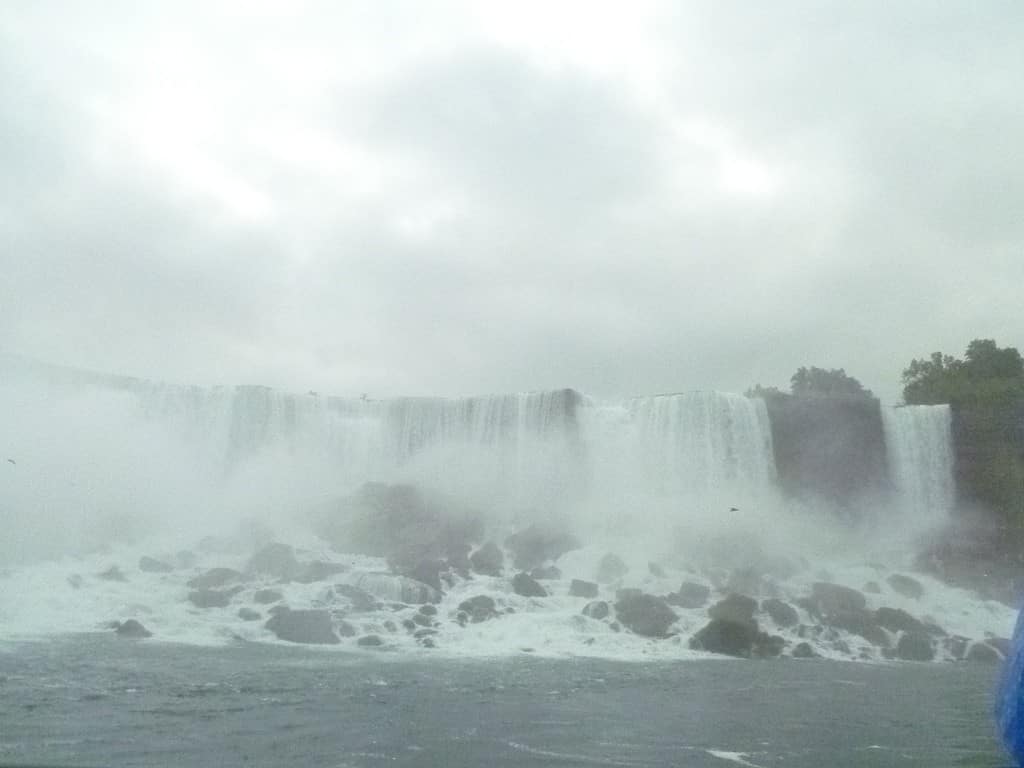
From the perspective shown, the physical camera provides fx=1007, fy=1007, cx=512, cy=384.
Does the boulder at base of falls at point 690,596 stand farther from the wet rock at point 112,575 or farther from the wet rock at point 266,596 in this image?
the wet rock at point 112,575

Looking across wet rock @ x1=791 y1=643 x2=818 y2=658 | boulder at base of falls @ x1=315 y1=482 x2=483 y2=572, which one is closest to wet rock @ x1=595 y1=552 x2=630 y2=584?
boulder at base of falls @ x1=315 y1=482 x2=483 y2=572

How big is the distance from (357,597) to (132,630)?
539 cm

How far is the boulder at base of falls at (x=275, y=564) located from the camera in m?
26.5

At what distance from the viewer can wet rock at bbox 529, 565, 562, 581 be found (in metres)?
27.8

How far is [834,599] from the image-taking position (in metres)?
26.1

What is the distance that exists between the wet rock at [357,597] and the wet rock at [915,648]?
1253 cm

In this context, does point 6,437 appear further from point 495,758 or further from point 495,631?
point 495,758

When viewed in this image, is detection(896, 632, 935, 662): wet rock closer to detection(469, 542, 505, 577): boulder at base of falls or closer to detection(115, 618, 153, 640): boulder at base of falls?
detection(469, 542, 505, 577): boulder at base of falls

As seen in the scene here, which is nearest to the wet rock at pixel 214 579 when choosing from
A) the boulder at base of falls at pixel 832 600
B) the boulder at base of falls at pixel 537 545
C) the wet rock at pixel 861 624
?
the boulder at base of falls at pixel 537 545

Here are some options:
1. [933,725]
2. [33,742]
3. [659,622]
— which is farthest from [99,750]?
[659,622]

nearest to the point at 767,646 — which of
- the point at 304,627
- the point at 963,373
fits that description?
the point at 304,627

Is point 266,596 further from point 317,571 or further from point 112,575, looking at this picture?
point 112,575

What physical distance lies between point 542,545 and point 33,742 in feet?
69.1

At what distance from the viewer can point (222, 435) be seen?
3425 cm
